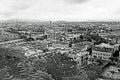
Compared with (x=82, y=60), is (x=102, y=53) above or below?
above

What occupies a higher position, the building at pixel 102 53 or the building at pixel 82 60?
the building at pixel 102 53

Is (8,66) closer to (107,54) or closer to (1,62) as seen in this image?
(1,62)

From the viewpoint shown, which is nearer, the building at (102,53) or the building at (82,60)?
the building at (82,60)

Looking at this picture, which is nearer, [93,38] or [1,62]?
[1,62]

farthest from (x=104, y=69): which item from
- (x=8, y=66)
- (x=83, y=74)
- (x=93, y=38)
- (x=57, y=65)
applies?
(x=93, y=38)

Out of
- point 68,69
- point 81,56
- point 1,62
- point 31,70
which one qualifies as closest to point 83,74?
point 68,69

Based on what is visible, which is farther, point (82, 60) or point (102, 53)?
point (102, 53)

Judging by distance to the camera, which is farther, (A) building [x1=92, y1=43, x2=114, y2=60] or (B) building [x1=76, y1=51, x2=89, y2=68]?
(A) building [x1=92, y1=43, x2=114, y2=60]

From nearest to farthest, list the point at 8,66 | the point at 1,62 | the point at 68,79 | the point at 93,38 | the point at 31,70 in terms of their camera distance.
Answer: the point at 68,79, the point at 31,70, the point at 8,66, the point at 1,62, the point at 93,38

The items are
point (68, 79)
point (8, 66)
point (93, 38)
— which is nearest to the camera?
point (68, 79)

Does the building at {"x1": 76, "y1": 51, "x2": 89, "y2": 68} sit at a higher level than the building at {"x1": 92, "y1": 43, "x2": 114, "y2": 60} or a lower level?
lower
